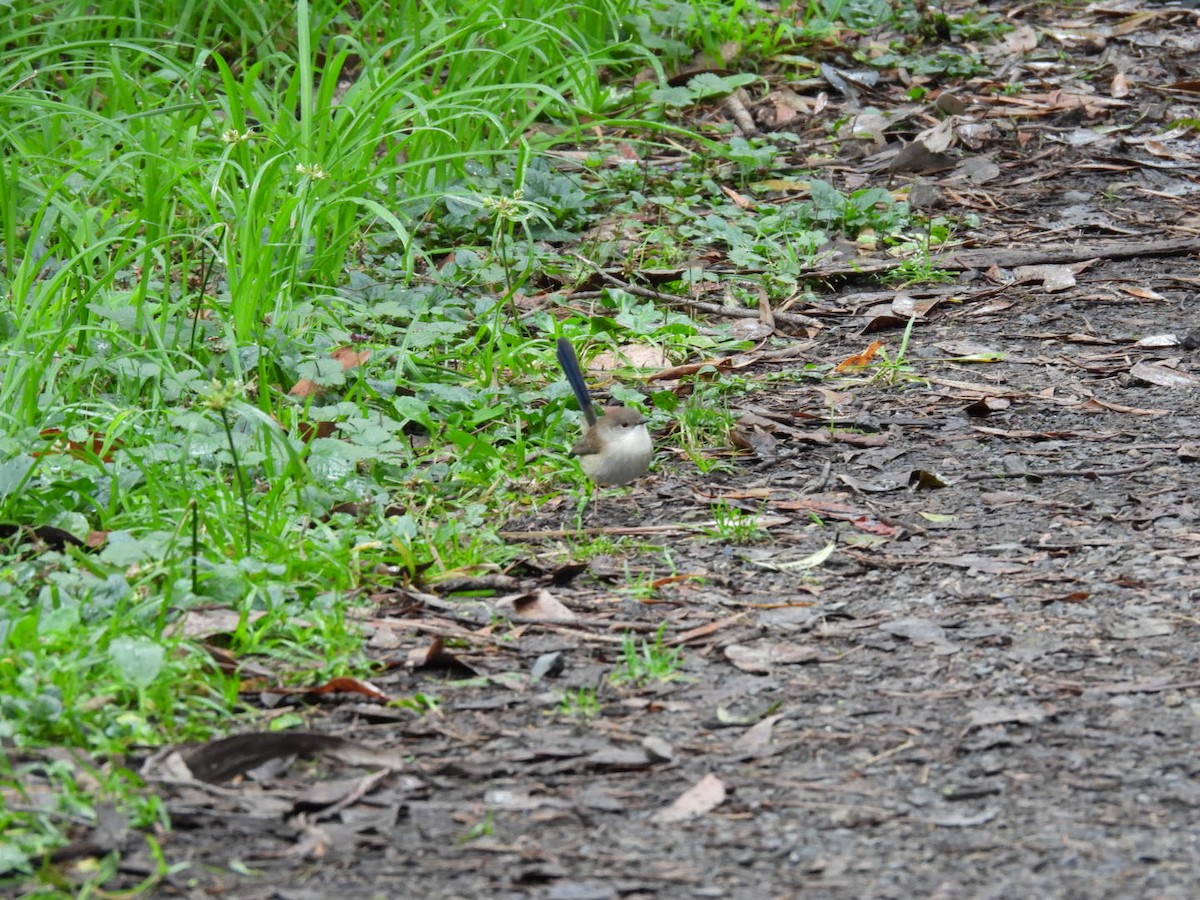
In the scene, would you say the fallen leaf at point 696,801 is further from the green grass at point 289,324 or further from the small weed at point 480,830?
the green grass at point 289,324

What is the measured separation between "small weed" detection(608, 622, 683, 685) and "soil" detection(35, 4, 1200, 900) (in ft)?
0.06

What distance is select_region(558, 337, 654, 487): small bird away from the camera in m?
3.68

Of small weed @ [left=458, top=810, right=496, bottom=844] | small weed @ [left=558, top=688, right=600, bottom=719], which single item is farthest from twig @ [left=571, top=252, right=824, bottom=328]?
small weed @ [left=458, top=810, right=496, bottom=844]

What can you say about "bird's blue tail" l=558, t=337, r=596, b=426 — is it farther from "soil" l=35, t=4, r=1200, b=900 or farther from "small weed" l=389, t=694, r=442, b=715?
"small weed" l=389, t=694, r=442, b=715

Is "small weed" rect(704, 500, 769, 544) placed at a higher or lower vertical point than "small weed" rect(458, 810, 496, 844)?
lower

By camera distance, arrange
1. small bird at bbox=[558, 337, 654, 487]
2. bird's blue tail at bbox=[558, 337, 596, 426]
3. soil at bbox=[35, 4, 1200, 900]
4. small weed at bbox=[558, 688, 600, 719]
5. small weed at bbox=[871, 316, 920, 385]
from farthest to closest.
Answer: small weed at bbox=[871, 316, 920, 385]
bird's blue tail at bbox=[558, 337, 596, 426]
small bird at bbox=[558, 337, 654, 487]
small weed at bbox=[558, 688, 600, 719]
soil at bbox=[35, 4, 1200, 900]

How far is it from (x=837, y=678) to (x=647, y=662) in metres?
0.38

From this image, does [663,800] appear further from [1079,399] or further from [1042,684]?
[1079,399]

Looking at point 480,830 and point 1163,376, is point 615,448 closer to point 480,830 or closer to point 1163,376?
point 480,830

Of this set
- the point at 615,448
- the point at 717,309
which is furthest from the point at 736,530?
the point at 717,309

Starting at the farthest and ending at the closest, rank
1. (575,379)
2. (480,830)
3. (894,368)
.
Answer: (894,368), (575,379), (480,830)

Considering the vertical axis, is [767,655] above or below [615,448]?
below

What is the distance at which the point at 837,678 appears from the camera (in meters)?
2.89

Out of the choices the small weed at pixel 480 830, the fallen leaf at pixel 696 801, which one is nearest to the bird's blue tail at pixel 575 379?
the fallen leaf at pixel 696 801
